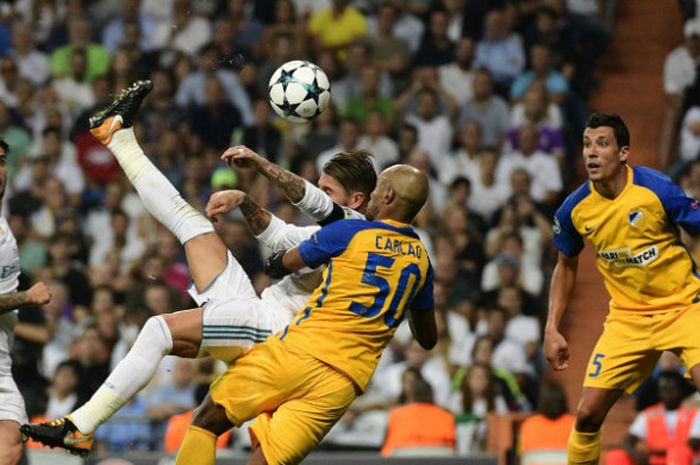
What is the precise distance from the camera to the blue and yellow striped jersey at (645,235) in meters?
7.27

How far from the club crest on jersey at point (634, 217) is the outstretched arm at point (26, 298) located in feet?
10.1

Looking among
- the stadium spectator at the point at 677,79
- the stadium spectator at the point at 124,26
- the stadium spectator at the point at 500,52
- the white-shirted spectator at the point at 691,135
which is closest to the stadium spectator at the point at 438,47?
the stadium spectator at the point at 500,52

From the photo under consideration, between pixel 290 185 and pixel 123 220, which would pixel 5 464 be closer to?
pixel 290 185

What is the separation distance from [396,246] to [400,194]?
26cm

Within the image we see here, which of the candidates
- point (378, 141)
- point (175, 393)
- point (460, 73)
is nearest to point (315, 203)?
point (175, 393)

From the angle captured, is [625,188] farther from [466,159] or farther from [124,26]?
[124,26]

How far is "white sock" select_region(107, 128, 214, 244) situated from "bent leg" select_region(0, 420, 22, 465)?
139cm

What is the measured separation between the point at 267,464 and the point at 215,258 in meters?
1.05

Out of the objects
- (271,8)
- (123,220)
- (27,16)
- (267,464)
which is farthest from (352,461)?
(27,16)

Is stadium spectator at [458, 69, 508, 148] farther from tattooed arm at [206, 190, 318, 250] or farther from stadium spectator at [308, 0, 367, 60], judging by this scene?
tattooed arm at [206, 190, 318, 250]

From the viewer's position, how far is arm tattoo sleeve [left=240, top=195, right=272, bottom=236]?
725 centimetres

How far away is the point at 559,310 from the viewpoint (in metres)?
7.58

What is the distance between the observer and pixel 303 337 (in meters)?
6.67

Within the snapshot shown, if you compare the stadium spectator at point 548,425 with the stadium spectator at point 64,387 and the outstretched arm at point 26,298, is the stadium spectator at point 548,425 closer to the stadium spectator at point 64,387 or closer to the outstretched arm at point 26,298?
the stadium spectator at point 64,387
